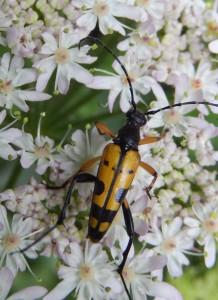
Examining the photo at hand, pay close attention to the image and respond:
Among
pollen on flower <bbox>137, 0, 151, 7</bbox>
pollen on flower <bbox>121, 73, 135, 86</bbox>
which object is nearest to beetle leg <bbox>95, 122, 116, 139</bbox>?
pollen on flower <bbox>121, 73, 135, 86</bbox>

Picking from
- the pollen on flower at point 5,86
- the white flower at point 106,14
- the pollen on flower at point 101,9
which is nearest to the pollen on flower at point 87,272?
the pollen on flower at point 5,86

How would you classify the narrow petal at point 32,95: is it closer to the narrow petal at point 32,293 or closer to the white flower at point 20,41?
the white flower at point 20,41

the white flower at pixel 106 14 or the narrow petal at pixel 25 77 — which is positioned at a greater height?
the white flower at pixel 106 14

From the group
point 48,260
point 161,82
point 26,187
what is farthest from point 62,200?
point 48,260

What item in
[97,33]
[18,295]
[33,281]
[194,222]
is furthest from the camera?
[33,281]

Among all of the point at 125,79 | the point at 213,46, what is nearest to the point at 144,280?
the point at 125,79

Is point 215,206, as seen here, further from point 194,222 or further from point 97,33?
point 97,33
